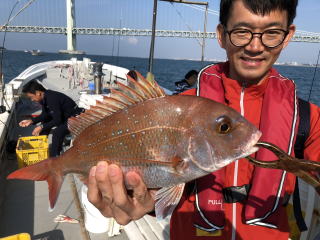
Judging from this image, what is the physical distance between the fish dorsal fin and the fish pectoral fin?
531mm

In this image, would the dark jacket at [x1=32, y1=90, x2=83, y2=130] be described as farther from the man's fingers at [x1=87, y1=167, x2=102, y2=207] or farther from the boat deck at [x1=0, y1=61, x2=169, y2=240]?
the man's fingers at [x1=87, y1=167, x2=102, y2=207]

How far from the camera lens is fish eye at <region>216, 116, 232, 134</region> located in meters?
1.39

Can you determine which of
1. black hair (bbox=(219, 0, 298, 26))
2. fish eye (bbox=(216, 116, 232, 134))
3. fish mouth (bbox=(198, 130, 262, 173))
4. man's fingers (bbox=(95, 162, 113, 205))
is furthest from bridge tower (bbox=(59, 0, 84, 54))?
fish mouth (bbox=(198, 130, 262, 173))

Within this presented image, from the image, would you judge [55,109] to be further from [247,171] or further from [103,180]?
[247,171]

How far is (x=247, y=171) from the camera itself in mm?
1693

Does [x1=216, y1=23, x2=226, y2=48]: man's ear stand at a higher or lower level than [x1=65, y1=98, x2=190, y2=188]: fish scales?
higher

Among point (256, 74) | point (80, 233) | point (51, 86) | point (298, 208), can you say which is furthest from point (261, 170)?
point (51, 86)

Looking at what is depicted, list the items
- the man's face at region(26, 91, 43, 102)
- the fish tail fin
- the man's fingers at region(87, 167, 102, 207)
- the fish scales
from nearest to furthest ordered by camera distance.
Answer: the fish scales, the man's fingers at region(87, 167, 102, 207), the fish tail fin, the man's face at region(26, 91, 43, 102)

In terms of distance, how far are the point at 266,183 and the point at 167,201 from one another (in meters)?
0.60

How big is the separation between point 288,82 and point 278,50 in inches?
12.0

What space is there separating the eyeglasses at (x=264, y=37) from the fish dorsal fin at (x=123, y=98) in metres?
0.55

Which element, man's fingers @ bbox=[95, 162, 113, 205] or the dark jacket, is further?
the dark jacket

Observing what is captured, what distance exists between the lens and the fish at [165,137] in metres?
1.38

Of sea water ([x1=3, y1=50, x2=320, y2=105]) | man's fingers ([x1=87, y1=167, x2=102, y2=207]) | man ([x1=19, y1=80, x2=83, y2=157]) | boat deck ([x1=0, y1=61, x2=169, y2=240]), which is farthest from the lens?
sea water ([x1=3, y1=50, x2=320, y2=105])
